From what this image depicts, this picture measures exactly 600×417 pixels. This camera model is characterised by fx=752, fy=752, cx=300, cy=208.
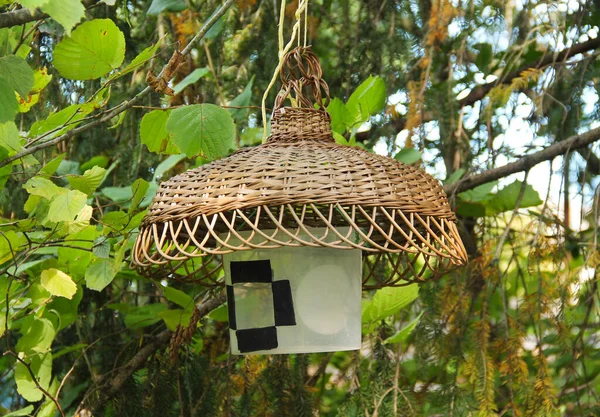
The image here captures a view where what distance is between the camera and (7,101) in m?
0.82

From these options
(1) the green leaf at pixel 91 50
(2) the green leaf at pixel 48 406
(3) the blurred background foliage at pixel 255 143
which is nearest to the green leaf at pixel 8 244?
(3) the blurred background foliage at pixel 255 143

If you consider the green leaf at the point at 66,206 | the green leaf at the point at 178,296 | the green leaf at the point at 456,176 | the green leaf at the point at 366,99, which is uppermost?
the green leaf at the point at 366,99

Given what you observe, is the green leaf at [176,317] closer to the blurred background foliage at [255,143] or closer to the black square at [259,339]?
the blurred background foliage at [255,143]

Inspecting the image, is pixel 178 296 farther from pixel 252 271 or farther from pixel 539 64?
pixel 539 64

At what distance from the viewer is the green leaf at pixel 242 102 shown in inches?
56.6

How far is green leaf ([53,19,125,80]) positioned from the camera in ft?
3.16

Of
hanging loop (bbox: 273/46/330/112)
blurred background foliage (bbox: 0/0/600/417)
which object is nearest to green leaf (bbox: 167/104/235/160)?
blurred background foliage (bbox: 0/0/600/417)

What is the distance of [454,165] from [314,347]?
944 millimetres

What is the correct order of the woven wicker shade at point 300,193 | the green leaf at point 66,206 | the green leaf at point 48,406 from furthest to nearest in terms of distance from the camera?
the green leaf at point 48,406
the green leaf at point 66,206
the woven wicker shade at point 300,193

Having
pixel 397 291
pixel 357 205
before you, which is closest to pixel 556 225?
pixel 397 291

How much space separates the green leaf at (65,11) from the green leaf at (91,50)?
329 millimetres

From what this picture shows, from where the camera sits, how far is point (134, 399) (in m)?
1.57

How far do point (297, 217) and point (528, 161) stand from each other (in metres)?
0.85

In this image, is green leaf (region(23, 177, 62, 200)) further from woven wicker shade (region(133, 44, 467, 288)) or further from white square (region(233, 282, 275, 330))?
white square (region(233, 282, 275, 330))
